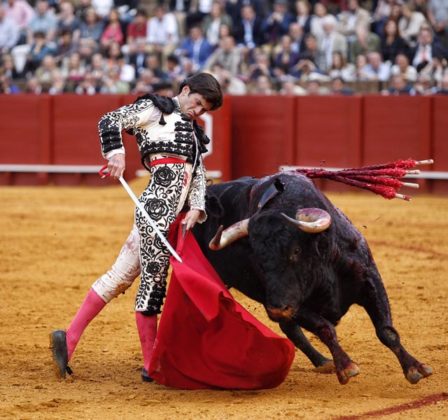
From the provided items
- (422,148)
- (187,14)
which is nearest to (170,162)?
(422,148)

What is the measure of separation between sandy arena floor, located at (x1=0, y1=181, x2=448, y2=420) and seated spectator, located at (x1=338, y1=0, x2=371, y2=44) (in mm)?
3147

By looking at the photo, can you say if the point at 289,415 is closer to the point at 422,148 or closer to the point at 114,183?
the point at 422,148

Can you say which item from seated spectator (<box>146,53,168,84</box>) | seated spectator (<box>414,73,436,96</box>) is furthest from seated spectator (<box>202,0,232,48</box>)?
seated spectator (<box>414,73,436,96</box>)

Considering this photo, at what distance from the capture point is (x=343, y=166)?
522 inches

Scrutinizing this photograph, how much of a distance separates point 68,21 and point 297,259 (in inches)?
475

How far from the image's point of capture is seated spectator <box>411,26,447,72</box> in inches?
493

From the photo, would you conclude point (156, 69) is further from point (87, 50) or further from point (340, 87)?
point (340, 87)

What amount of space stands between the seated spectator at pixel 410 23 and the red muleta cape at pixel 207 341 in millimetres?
8711

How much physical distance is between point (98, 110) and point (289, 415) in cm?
1055

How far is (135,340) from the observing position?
18.9ft

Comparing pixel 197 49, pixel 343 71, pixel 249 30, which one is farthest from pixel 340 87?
pixel 197 49

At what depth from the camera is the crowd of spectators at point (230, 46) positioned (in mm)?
13000

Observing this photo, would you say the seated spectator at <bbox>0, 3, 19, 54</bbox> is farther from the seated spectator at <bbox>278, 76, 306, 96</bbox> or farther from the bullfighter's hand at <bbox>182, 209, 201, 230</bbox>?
the bullfighter's hand at <bbox>182, 209, 201, 230</bbox>

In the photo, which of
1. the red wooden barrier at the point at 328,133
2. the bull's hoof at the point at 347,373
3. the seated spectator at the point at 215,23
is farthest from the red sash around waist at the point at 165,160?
the seated spectator at the point at 215,23
